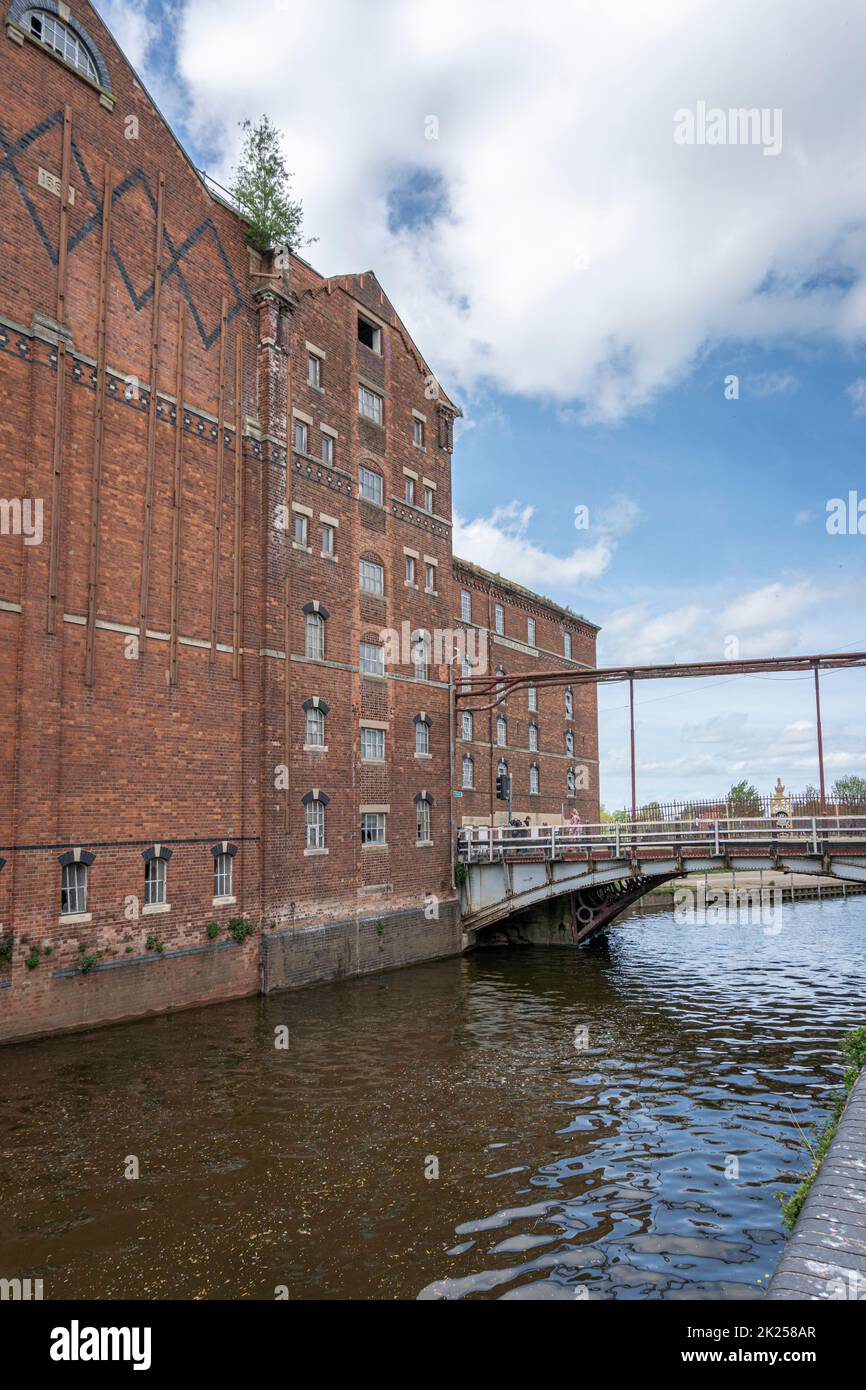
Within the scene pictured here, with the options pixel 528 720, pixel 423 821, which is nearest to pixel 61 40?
pixel 423 821

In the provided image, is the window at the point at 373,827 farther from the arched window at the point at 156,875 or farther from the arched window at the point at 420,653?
the arched window at the point at 156,875

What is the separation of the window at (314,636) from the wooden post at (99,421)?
281 inches

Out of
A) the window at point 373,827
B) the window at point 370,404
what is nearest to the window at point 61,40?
the window at point 370,404

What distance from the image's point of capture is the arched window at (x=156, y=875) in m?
20.2

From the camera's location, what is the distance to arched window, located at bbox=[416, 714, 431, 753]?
99.0 ft

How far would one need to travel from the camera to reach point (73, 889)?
18391 mm

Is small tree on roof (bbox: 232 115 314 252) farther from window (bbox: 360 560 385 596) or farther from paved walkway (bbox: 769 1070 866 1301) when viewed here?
paved walkway (bbox: 769 1070 866 1301)

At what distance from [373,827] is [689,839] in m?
9.82

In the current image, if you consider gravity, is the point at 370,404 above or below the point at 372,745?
above

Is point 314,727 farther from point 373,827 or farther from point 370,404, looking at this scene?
point 370,404

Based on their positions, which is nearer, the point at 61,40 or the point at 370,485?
the point at 61,40

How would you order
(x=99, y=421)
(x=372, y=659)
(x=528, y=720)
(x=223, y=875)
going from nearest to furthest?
1. (x=99, y=421)
2. (x=223, y=875)
3. (x=372, y=659)
4. (x=528, y=720)
